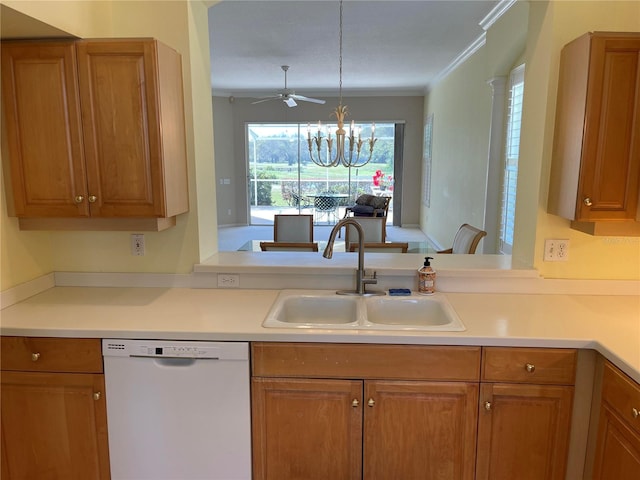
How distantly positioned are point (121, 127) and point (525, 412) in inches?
74.6

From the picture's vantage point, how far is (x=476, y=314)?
1783mm

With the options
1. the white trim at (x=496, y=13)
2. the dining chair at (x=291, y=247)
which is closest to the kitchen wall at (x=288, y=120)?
the white trim at (x=496, y=13)

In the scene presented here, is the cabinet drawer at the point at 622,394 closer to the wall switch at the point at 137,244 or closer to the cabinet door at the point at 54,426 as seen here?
the cabinet door at the point at 54,426

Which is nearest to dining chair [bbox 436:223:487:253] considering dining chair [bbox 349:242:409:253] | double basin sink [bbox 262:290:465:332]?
dining chair [bbox 349:242:409:253]

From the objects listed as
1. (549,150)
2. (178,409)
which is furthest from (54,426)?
(549,150)

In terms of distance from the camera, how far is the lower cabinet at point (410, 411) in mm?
1589

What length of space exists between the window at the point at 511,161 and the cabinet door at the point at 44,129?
334 centimetres

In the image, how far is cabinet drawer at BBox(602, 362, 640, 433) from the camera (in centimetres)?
131

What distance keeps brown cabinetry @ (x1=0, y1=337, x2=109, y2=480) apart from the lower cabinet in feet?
2.06

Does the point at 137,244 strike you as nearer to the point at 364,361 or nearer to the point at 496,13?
the point at 364,361

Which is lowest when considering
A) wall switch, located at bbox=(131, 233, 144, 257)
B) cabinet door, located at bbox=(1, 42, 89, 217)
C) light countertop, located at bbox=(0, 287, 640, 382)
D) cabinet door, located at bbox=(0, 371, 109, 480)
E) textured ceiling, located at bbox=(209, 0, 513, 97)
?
cabinet door, located at bbox=(0, 371, 109, 480)

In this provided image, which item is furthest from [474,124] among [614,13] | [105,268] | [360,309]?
[105,268]

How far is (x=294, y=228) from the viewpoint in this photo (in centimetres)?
391

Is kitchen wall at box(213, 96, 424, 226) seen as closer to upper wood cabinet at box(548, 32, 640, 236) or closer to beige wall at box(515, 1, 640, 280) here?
beige wall at box(515, 1, 640, 280)
